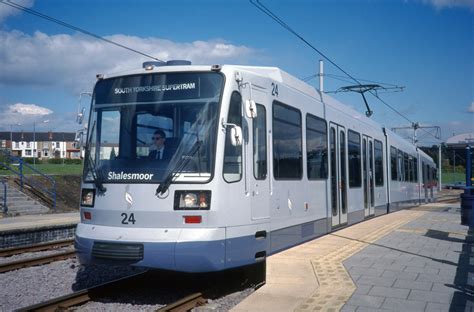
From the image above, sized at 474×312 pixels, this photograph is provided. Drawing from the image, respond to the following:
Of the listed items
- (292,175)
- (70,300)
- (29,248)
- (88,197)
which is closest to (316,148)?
(292,175)

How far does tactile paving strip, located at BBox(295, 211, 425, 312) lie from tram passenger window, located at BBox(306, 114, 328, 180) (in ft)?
5.20

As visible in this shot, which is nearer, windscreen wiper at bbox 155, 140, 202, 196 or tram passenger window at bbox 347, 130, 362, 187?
windscreen wiper at bbox 155, 140, 202, 196

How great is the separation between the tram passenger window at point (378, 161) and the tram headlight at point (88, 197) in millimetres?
11359

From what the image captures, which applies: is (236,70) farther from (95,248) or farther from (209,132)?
(95,248)

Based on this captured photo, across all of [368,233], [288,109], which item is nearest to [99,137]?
[288,109]

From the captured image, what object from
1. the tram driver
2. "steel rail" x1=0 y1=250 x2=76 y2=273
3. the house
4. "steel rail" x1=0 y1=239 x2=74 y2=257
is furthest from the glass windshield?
the house

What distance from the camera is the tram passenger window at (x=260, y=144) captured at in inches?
309

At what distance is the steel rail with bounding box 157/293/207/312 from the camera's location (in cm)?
650

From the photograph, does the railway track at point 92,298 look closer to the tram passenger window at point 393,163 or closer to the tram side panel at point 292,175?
the tram side panel at point 292,175

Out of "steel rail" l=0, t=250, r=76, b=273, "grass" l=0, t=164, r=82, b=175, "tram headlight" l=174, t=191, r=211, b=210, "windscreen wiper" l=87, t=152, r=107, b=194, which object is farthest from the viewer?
"grass" l=0, t=164, r=82, b=175

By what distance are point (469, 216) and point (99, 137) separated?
8.88 metres

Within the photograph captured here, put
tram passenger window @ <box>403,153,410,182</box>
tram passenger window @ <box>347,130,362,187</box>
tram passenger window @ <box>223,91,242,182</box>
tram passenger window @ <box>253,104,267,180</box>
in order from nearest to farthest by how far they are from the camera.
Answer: tram passenger window @ <box>223,91,242,182</box> < tram passenger window @ <box>253,104,267,180</box> < tram passenger window @ <box>347,130,362,187</box> < tram passenger window @ <box>403,153,410,182</box>

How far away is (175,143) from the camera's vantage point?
23.4ft

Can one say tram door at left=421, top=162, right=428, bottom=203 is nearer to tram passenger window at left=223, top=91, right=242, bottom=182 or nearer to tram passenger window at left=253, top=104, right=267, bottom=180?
tram passenger window at left=253, top=104, right=267, bottom=180
